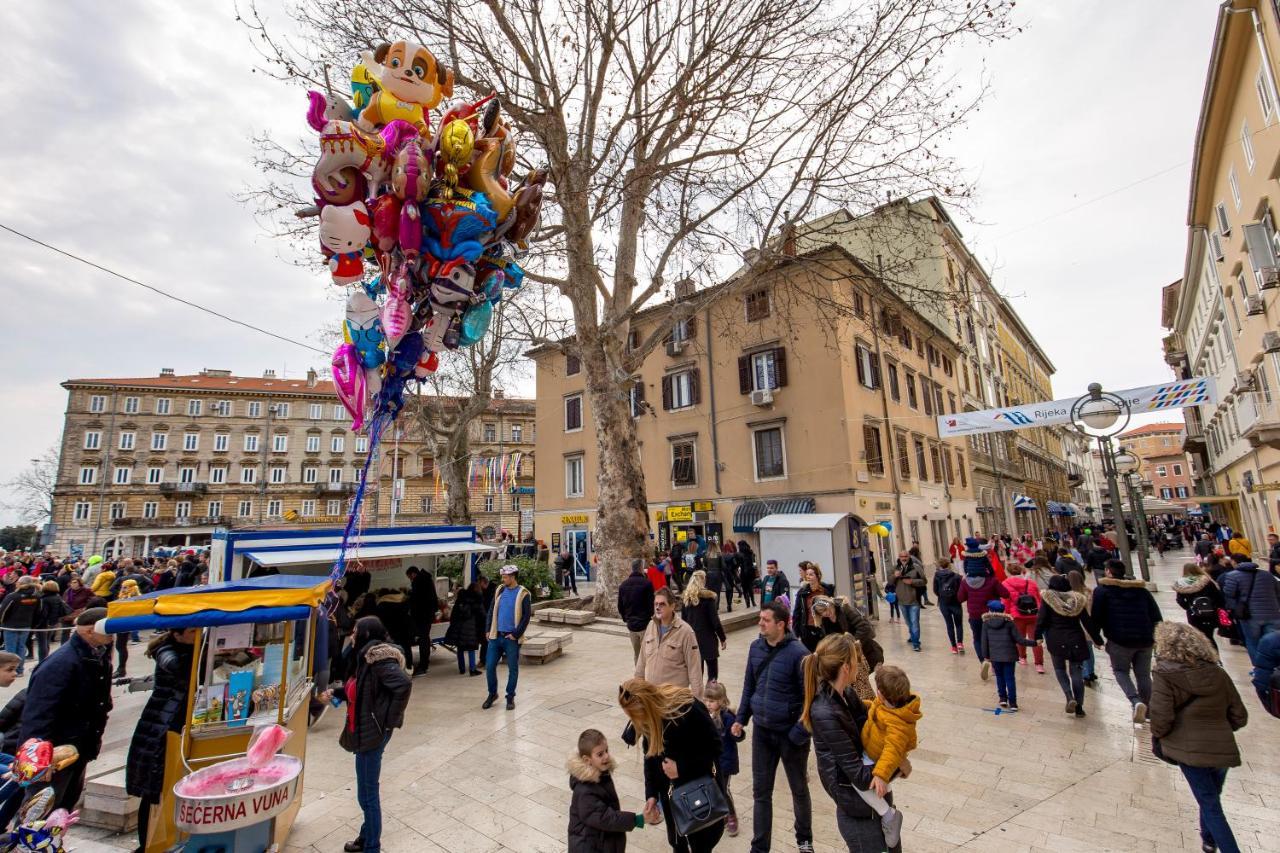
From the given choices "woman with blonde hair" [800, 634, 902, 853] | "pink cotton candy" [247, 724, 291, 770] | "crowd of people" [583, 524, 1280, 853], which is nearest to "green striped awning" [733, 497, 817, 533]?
"crowd of people" [583, 524, 1280, 853]

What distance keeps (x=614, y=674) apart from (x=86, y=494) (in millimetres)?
60813

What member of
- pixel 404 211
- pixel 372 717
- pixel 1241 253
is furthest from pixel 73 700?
pixel 1241 253

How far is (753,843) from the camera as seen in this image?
375 cm

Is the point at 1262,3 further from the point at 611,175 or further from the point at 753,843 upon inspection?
the point at 753,843

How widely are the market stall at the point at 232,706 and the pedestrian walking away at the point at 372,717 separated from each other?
400mm

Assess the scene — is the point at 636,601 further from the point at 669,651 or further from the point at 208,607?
the point at 208,607

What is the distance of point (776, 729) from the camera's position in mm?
3863

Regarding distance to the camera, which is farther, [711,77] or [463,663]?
[711,77]

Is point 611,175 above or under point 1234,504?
above

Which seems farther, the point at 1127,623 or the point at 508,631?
the point at 508,631

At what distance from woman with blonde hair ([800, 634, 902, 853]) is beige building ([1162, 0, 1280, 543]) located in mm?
14975

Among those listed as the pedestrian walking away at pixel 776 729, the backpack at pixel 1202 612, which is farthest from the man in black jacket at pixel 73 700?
the backpack at pixel 1202 612

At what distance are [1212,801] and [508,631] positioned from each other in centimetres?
649

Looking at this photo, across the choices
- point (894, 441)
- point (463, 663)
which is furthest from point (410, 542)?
point (894, 441)
